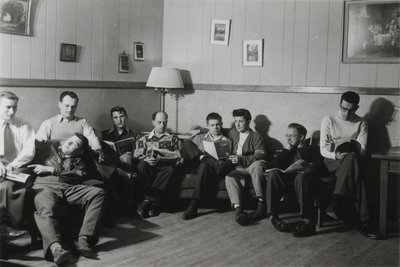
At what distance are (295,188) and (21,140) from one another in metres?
2.32

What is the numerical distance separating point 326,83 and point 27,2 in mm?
3076

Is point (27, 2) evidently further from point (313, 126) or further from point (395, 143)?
point (395, 143)

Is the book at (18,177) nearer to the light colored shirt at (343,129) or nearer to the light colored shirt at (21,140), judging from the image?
the light colored shirt at (21,140)

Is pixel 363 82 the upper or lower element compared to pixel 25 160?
upper

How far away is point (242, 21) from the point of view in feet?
18.3

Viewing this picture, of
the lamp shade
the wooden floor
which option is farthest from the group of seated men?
the lamp shade

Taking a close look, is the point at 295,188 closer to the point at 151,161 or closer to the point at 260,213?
the point at 260,213

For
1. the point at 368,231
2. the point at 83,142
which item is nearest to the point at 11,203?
the point at 83,142

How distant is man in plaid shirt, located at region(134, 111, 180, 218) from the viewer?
460 cm

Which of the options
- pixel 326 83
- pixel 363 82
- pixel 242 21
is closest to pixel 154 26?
pixel 242 21

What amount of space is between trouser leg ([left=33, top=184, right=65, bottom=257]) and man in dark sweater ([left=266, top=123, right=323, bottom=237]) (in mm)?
1803

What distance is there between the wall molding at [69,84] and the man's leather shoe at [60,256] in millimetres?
1741

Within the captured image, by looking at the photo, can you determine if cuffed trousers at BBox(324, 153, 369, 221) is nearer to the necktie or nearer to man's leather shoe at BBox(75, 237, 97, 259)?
man's leather shoe at BBox(75, 237, 97, 259)

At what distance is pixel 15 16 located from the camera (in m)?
4.22
